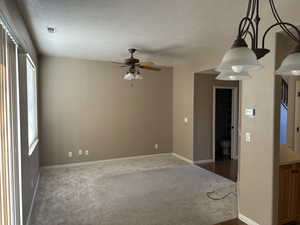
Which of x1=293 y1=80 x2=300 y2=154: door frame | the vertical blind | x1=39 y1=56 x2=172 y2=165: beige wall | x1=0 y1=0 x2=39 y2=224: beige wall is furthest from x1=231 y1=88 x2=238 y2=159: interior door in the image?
the vertical blind

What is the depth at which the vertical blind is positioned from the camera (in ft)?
5.54

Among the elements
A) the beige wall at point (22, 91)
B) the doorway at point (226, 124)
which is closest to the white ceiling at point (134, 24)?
the beige wall at point (22, 91)

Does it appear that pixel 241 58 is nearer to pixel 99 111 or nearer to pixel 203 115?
pixel 203 115

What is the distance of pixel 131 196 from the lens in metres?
3.58

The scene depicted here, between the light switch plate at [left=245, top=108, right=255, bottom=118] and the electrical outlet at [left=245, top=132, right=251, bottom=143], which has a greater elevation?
the light switch plate at [left=245, top=108, right=255, bottom=118]

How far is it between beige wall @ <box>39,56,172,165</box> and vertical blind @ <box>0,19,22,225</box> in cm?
310

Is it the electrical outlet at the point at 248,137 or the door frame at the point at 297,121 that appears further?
the door frame at the point at 297,121

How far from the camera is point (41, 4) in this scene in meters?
2.40

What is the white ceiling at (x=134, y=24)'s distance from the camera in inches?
96.0

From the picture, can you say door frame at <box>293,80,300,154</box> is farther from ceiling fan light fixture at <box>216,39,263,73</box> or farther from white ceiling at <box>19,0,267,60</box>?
ceiling fan light fixture at <box>216,39,263,73</box>

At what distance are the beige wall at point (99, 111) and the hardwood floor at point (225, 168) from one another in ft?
4.85

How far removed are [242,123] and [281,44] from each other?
1.11 m

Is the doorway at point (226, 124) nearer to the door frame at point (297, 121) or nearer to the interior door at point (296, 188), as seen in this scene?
the door frame at point (297, 121)

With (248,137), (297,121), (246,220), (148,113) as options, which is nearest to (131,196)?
(246,220)
